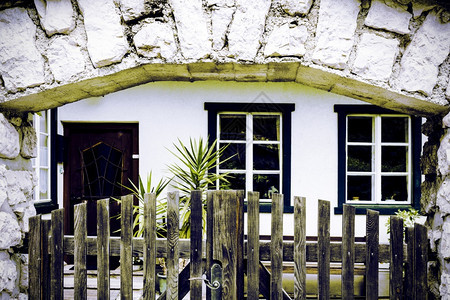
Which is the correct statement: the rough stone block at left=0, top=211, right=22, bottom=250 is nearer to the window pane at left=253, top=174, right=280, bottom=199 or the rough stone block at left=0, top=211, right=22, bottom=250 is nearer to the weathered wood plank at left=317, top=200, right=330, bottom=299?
the weathered wood plank at left=317, top=200, right=330, bottom=299

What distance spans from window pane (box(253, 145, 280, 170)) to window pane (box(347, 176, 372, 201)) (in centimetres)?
122

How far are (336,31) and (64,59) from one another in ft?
4.13

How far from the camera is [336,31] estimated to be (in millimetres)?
1533

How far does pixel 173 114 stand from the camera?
211 inches

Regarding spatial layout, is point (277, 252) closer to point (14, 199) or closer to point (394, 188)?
point (14, 199)

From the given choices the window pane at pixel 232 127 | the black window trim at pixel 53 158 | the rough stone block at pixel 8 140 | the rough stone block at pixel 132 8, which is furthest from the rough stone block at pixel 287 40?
the black window trim at pixel 53 158

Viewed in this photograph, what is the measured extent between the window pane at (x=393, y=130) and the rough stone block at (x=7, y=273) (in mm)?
5296

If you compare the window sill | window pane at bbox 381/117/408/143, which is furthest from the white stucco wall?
window pane at bbox 381/117/408/143

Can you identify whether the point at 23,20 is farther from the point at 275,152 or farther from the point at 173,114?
the point at 275,152

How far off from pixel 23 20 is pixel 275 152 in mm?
4332

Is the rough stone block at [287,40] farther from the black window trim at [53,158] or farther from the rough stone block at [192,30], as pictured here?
the black window trim at [53,158]

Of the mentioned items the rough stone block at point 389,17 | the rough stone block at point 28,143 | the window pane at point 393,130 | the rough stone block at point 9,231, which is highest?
the rough stone block at point 389,17

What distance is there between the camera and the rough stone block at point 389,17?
152 cm

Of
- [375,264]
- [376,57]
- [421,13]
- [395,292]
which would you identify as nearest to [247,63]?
[376,57]
